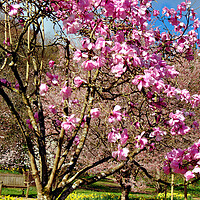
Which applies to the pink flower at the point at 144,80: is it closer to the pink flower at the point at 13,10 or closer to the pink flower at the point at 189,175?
the pink flower at the point at 189,175

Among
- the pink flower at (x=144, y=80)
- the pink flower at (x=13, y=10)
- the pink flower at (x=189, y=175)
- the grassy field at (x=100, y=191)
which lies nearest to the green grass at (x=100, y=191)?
the grassy field at (x=100, y=191)

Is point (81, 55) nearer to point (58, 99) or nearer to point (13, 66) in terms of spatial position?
point (13, 66)

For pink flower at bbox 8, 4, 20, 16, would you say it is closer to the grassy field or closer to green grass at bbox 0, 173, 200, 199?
the grassy field

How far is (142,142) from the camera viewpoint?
273 centimetres

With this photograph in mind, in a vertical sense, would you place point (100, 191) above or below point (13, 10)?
below

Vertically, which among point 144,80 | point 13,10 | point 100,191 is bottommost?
point 100,191

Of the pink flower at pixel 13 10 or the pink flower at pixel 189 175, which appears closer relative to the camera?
the pink flower at pixel 13 10

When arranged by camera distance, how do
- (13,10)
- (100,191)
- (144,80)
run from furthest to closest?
(100,191) → (13,10) → (144,80)

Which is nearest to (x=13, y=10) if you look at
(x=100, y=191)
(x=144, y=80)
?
(x=144, y=80)

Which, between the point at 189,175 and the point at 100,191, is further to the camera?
the point at 100,191

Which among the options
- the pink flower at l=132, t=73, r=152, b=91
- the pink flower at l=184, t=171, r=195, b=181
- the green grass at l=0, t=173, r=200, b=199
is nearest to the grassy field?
the green grass at l=0, t=173, r=200, b=199

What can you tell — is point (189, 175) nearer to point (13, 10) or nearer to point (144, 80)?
point (144, 80)

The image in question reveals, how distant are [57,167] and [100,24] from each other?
1.75 meters

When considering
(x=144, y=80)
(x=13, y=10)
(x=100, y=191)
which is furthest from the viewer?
(x=100, y=191)
